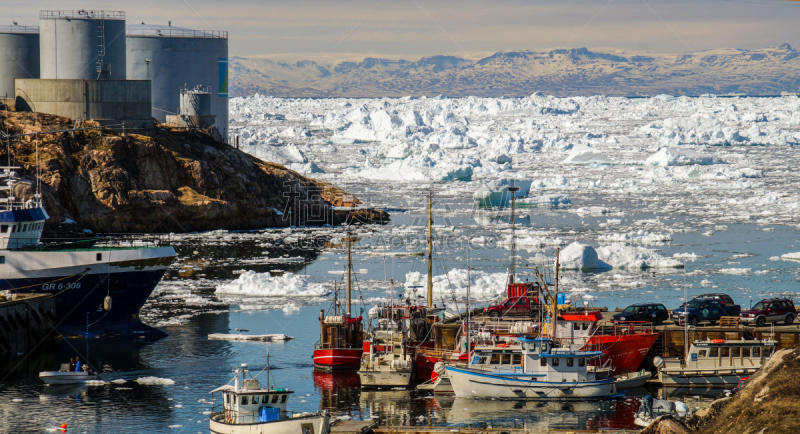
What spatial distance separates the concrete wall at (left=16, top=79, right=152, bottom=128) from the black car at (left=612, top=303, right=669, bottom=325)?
42.8m

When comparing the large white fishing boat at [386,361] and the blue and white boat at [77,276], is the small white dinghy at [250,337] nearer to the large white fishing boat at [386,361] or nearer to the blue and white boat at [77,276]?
the blue and white boat at [77,276]

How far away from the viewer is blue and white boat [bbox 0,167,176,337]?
104 ft

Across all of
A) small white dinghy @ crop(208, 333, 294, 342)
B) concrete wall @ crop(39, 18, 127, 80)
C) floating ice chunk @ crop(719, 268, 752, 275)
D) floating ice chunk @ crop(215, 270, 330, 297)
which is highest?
concrete wall @ crop(39, 18, 127, 80)

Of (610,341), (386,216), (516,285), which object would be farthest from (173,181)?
(610,341)

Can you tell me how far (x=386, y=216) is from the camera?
198ft

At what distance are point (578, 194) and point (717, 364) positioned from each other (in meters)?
44.7

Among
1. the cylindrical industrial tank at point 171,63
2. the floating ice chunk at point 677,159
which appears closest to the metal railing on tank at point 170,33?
the cylindrical industrial tank at point 171,63

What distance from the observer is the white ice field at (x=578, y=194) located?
40.1 metres

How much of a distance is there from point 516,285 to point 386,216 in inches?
1154

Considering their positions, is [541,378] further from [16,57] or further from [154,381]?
[16,57]

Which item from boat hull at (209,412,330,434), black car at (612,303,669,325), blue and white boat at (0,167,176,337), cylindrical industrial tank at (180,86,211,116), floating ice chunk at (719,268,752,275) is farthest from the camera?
cylindrical industrial tank at (180,86,211,116)

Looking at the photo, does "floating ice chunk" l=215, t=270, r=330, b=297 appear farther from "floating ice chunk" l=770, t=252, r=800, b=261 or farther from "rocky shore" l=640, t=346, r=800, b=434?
"rocky shore" l=640, t=346, r=800, b=434

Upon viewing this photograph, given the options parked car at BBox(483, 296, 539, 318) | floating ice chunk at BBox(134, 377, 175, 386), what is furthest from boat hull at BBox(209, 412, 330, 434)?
parked car at BBox(483, 296, 539, 318)

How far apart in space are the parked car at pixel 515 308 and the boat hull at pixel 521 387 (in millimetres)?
5647
